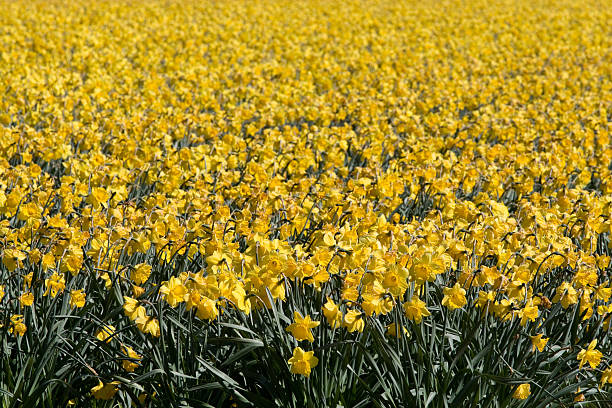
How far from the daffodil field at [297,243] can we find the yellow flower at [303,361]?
11 mm

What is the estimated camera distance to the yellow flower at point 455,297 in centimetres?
287

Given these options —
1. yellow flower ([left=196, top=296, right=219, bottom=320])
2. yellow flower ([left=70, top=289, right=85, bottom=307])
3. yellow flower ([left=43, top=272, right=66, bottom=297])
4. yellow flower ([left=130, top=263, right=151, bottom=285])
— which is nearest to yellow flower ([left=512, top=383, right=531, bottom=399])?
yellow flower ([left=196, top=296, right=219, bottom=320])

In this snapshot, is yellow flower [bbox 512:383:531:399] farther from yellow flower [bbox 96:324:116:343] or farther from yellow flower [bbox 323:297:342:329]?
yellow flower [bbox 96:324:116:343]

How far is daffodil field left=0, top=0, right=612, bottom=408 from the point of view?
288cm

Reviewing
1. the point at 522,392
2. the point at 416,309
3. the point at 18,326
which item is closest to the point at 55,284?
the point at 18,326

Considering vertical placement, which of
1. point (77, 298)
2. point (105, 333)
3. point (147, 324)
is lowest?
point (105, 333)

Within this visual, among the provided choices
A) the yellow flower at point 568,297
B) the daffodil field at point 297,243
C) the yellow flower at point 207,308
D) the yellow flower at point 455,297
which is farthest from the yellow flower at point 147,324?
the yellow flower at point 568,297

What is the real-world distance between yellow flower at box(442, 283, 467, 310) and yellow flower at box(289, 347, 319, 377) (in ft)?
2.09

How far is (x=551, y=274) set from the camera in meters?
3.86

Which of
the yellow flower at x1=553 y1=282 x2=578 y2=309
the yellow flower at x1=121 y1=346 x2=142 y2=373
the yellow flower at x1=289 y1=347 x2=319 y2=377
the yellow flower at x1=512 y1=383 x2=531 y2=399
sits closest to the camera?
the yellow flower at x1=289 y1=347 x2=319 y2=377

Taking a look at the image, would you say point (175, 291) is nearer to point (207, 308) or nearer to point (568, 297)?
point (207, 308)

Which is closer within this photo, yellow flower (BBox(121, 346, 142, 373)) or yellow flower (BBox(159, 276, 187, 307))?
yellow flower (BBox(159, 276, 187, 307))

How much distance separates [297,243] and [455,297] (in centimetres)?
158

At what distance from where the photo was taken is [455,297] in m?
2.88
